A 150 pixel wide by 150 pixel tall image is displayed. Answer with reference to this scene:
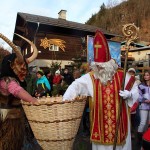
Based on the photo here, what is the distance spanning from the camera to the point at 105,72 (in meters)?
3.84

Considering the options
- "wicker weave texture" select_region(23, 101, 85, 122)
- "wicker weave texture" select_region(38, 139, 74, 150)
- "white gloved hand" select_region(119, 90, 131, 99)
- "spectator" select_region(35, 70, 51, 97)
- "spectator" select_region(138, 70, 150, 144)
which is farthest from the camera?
"spectator" select_region(35, 70, 51, 97)

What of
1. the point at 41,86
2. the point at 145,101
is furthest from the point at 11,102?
the point at 41,86

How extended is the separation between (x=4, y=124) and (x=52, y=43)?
847 inches

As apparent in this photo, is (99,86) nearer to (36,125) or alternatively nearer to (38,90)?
(36,125)

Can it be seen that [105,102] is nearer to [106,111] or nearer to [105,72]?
[106,111]

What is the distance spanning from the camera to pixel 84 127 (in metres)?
7.44

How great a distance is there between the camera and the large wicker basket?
106 inches

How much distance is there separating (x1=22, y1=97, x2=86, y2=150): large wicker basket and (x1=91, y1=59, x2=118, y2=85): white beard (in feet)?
3.34

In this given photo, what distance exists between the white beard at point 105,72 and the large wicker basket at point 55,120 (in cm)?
102

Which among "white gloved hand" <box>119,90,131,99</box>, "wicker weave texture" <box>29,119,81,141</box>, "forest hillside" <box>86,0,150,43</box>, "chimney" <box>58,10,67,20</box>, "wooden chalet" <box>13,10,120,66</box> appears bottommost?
"wicker weave texture" <box>29,119,81,141</box>

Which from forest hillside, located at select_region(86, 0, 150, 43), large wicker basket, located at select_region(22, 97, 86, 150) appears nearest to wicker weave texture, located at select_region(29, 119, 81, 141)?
large wicker basket, located at select_region(22, 97, 86, 150)

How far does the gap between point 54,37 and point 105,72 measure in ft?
68.9

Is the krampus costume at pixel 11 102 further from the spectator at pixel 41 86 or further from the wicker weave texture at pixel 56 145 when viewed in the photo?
the spectator at pixel 41 86

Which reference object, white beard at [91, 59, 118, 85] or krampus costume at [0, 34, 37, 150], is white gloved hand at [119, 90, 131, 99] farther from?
krampus costume at [0, 34, 37, 150]
